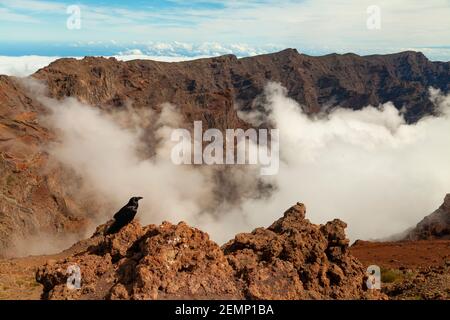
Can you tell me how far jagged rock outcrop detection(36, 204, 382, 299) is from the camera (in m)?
13.0

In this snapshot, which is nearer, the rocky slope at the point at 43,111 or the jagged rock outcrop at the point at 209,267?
the jagged rock outcrop at the point at 209,267

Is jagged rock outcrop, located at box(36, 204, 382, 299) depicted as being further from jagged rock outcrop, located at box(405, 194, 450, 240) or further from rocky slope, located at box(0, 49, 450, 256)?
rocky slope, located at box(0, 49, 450, 256)

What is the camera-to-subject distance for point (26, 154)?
3073 inches

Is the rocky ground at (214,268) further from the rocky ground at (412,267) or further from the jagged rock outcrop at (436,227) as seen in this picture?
the jagged rock outcrop at (436,227)

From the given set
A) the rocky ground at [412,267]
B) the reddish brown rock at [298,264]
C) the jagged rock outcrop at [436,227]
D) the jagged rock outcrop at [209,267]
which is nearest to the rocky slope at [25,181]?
the rocky ground at [412,267]

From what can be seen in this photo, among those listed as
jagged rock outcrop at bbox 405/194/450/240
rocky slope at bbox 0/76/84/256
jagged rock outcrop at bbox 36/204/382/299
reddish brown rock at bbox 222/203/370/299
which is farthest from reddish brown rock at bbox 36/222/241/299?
rocky slope at bbox 0/76/84/256

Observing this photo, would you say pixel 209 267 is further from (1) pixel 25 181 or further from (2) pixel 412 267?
(1) pixel 25 181

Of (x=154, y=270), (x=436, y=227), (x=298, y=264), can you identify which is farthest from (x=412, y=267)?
(x=154, y=270)

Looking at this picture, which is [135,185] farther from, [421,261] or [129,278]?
[129,278]

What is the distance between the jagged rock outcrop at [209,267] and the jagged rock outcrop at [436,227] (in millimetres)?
28857

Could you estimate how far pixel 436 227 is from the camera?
42.6 meters

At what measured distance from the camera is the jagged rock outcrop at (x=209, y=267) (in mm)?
12977

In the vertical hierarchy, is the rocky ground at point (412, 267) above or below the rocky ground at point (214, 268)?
below

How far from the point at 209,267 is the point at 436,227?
112 feet
